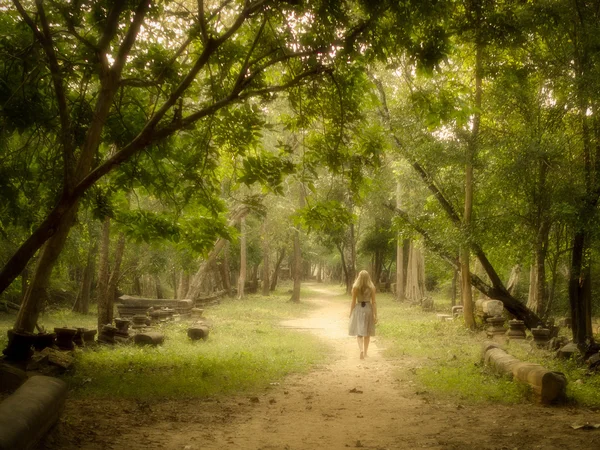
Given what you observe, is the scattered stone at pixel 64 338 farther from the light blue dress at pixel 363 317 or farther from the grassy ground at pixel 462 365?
the grassy ground at pixel 462 365

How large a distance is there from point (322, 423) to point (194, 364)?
4.21 metres

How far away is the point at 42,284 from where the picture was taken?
948 centimetres

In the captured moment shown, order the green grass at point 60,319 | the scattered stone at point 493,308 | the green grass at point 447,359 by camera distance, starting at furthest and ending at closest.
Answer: the green grass at point 60,319
the scattered stone at point 493,308
the green grass at point 447,359

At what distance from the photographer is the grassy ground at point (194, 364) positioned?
807 cm

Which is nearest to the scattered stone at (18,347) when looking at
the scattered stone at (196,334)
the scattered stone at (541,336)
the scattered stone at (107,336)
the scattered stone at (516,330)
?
the scattered stone at (107,336)

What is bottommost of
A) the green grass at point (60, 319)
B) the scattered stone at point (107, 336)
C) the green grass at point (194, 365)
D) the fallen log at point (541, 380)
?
the green grass at point (60, 319)

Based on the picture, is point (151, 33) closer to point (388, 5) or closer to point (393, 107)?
point (388, 5)

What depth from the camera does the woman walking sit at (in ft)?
39.2

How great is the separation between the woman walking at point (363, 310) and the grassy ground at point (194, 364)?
1141 mm

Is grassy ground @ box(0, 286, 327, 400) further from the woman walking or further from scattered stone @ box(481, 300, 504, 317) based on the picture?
scattered stone @ box(481, 300, 504, 317)

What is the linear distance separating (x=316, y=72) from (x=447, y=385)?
18.6 feet

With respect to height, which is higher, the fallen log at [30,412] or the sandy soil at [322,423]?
the fallen log at [30,412]

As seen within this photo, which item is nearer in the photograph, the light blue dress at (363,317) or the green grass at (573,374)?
the green grass at (573,374)

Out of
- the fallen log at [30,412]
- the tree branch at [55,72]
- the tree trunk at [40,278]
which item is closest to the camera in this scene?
the fallen log at [30,412]
